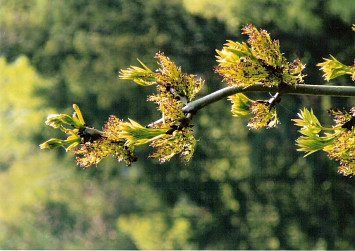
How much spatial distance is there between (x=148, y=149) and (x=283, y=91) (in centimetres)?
282

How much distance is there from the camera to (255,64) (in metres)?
0.37

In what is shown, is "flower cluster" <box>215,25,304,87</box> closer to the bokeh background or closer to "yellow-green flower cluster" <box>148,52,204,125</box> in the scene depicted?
"yellow-green flower cluster" <box>148,52,204,125</box>

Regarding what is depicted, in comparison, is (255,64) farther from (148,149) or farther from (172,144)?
(148,149)

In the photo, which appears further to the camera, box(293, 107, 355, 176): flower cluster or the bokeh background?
the bokeh background

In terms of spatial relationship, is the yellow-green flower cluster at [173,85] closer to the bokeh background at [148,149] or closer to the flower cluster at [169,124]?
the flower cluster at [169,124]

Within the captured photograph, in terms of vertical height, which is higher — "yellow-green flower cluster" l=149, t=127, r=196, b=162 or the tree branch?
the tree branch

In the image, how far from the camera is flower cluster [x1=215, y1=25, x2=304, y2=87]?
0.36 metres

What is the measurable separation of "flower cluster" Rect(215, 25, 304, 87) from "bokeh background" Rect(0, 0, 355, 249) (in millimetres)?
2705

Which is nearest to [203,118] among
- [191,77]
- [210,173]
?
[210,173]

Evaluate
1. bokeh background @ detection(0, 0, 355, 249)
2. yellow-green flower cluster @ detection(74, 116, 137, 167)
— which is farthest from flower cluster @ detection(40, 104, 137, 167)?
bokeh background @ detection(0, 0, 355, 249)

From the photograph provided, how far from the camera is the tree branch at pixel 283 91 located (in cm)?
34

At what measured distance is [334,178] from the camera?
122 inches

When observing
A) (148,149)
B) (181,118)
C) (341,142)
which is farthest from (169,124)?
(148,149)

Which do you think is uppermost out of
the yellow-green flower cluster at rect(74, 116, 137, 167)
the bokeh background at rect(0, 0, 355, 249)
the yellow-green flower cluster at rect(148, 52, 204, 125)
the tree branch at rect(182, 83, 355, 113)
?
the bokeh background at rect(0, 0, 355, 249)
